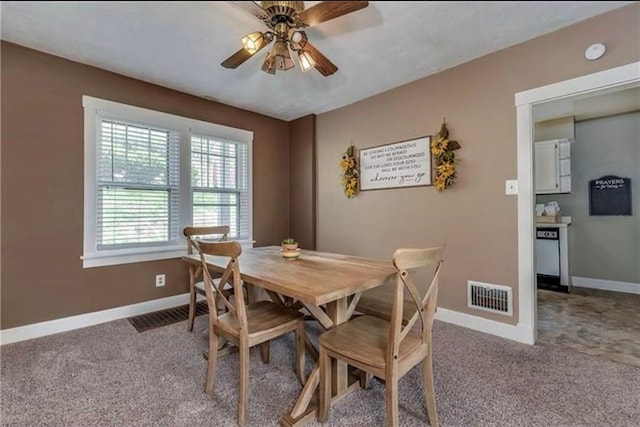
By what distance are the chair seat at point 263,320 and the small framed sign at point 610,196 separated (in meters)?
4.28

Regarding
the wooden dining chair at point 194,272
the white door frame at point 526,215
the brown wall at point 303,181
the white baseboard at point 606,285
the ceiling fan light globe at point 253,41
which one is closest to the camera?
the ceiling fan light globe at point 253,41

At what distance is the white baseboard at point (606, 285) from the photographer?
3.66 m

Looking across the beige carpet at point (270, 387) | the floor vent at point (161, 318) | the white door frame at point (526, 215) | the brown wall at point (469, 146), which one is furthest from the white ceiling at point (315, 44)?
the floor vent at point (161, 318)

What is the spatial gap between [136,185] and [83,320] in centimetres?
126

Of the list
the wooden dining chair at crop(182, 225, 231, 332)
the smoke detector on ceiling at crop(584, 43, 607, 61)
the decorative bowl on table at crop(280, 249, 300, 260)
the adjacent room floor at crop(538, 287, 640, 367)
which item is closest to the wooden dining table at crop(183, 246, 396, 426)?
the decorative bowl on table at crop(280, 249, 300, 260)

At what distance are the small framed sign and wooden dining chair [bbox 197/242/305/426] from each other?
4.28m

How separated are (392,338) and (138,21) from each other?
1268 millimetres

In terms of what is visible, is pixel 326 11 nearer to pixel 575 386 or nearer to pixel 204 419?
pixel 204 419

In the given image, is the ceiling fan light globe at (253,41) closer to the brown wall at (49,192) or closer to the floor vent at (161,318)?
the brown wall at (49,192)

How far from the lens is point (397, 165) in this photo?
3.12 metres

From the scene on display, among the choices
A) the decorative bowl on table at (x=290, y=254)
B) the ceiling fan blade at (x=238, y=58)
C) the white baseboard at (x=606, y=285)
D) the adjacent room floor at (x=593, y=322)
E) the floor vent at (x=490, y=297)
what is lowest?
the adjacent room floor at (x=593, y=322)

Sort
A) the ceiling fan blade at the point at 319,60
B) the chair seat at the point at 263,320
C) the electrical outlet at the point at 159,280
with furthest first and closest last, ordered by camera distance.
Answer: the electrical outlet at the point at 159,280
the ceiling fan blade at the point at 319,60
the chair seat at the point at 263,320

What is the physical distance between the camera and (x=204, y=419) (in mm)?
1500

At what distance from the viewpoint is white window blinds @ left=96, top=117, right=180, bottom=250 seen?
2791mm
